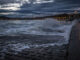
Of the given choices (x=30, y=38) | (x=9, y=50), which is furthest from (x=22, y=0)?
(x=9, y=50)

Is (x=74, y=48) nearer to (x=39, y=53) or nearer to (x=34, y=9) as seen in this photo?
(x=39, y=53)

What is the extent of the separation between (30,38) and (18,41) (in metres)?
0.37

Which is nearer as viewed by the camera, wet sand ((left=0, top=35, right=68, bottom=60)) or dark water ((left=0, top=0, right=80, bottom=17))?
wet sand ((left=0, top=35, right=68, bottom=60))

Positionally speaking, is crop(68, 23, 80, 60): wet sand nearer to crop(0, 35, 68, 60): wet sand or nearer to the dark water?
crop(0, 35, 68, 60): wet sand

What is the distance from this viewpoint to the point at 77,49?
303cm

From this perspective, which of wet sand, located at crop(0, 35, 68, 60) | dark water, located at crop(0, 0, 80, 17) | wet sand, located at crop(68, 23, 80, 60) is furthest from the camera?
dark water, located at crop(0, 0, 80, 17)

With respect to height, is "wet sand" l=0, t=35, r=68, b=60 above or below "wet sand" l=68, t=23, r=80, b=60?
below

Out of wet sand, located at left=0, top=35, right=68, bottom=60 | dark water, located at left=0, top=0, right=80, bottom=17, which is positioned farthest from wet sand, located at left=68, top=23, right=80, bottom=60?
dark water, located at left=0, top=0, right=80, bottom=17

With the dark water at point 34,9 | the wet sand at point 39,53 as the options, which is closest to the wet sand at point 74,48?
the wet sand at point 39,53

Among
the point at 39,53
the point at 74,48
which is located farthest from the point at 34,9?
the point at 74,48

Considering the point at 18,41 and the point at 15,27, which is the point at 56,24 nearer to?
the point at 15,27

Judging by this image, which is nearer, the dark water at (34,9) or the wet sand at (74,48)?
the wet sand at (74,48)

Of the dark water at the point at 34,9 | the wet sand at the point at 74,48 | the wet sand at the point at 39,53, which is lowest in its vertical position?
the dark water at the point at 34,9

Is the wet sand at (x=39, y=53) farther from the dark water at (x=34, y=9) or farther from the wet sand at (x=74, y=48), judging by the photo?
the dark water at (x=34, y=9)
